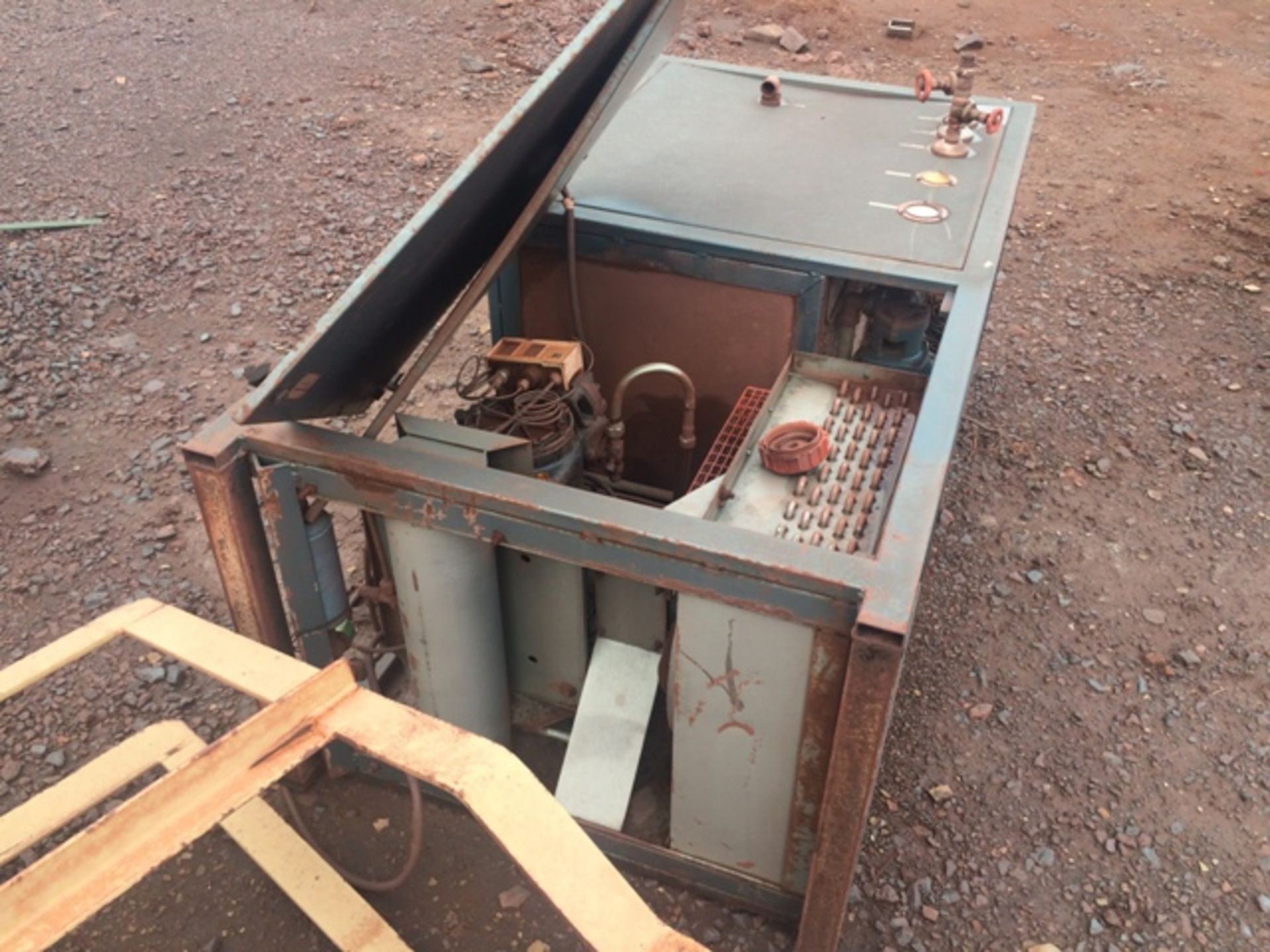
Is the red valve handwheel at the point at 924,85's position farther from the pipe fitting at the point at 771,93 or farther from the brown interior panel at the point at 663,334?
the brown interior panel at the point at 663,334

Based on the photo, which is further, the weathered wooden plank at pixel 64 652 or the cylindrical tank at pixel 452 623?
the cylindrical tank at pixel 452 623

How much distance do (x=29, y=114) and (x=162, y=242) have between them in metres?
1.65

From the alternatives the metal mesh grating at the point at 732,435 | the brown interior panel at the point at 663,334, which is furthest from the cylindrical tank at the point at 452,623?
the brown interior panel at the point at 663,334

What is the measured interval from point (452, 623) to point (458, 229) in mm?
666

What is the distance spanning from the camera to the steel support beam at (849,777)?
145 centimetres

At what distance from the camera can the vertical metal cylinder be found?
190 cm

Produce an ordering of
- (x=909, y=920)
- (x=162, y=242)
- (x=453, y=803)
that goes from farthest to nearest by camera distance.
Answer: (x=162, y=242), (x=453, y=803), (x=909, y=920)

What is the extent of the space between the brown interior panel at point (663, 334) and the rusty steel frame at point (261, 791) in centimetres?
104

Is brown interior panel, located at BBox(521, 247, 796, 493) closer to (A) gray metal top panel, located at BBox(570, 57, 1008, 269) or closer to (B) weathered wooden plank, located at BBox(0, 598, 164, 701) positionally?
(A) gray metal top panel, located at BBox(570, 57, 1008, 269)

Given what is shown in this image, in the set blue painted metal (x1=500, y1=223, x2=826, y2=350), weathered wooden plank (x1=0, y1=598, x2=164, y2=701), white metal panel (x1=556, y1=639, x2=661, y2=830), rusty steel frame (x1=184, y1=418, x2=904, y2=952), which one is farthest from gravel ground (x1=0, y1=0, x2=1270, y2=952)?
blue painted metal (x1=500, y1=223, x2=826, y2=350)

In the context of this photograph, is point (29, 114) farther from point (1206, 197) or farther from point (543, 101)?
point (1206, 197)

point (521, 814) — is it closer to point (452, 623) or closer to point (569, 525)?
point (569, 525)

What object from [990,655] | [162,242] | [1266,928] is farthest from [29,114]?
[1266,928]

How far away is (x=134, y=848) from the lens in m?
1.21
